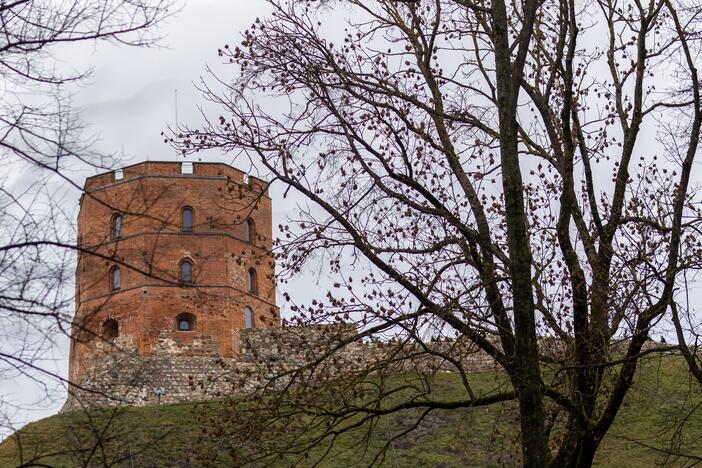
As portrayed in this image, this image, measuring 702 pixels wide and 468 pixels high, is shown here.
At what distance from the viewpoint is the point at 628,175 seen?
11.2 m

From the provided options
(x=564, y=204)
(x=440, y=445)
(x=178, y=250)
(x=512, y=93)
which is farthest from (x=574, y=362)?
(x=178, y=250)

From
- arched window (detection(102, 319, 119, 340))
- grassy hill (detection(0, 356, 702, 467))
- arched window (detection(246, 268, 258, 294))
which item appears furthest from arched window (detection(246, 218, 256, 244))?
grassy hill (detection(0, 356, 702, 467))

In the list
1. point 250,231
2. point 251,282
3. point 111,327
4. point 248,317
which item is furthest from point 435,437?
point 111,327

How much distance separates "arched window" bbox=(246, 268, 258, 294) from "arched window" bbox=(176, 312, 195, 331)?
2138 millimetres

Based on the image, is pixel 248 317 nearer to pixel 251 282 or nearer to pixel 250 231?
pixel 251 282

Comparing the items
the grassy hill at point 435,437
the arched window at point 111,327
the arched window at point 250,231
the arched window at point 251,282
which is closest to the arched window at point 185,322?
the arched window at point 111,327

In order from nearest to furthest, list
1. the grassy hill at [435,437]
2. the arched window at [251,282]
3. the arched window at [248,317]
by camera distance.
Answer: the grassy hill at [435,437]
the arched window at [248,317]
the arched window at [251,282]

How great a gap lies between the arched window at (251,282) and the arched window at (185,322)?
2138mm

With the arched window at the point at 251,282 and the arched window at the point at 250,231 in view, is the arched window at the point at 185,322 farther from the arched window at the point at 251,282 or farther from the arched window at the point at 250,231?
the arched window at the point at 250,231

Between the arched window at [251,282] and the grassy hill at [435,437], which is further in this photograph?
the arched window at [251,282]

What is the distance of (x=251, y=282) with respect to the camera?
113 feet

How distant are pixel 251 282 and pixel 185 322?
2.60 m

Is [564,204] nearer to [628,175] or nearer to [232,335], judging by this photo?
[628,175]

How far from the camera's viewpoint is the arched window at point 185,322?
109 feet
